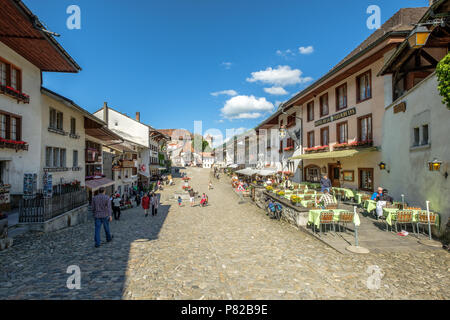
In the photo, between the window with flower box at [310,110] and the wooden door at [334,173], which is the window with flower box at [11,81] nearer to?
the wooden door at [334,173]

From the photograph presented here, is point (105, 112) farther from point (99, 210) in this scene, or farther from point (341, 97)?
point (341, 97)

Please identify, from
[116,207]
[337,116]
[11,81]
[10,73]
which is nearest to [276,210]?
[337,116]

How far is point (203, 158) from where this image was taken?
4419 inches

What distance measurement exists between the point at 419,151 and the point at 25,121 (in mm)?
17874

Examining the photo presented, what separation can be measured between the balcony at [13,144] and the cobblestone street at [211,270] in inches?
168

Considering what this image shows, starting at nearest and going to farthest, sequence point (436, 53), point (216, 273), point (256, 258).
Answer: point (216, 273) < point (256, 258) < point (436, 53)

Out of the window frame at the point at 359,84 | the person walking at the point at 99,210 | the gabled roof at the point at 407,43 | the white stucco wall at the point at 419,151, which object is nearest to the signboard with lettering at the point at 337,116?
the window frame at the point at 359,84

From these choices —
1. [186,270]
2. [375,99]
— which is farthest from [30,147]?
[375,99]

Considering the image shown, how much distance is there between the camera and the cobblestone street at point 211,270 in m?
4.80

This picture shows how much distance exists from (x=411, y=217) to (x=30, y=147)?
56.1ft

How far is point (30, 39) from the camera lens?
33.0 ft

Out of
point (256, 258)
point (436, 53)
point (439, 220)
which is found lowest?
point (256, 258)

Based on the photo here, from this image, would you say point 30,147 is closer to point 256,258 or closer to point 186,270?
point 186,270

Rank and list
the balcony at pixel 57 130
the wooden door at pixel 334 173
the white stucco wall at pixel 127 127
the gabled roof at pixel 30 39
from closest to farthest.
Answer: the gabled roof at pixel 30 39 < the balcony at pixel 57 130 < the wooden door at pixel 334 173 < the white stucco wall at pixel 127 127
